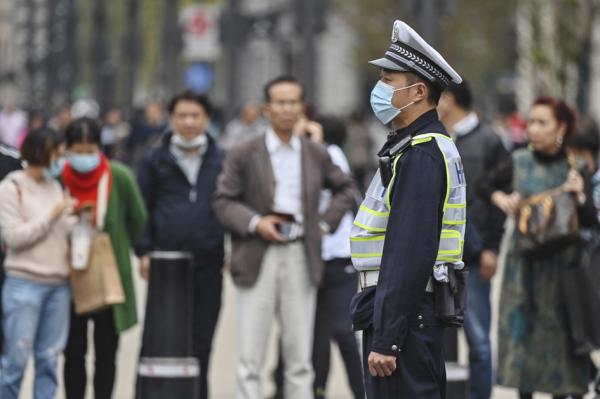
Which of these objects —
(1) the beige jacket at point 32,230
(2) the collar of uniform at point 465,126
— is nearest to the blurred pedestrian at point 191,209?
(1) the beige jacket at point 32,230

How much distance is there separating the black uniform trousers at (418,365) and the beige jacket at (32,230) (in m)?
3.02

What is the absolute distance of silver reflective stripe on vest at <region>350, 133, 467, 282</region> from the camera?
6.88 metres

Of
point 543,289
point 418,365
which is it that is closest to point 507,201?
point 543,289

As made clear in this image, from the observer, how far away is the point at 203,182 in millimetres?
10672

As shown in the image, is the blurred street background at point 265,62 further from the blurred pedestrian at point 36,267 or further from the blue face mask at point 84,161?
the blurred pedestrian at point 36,267

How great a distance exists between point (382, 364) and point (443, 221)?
1.94 feet

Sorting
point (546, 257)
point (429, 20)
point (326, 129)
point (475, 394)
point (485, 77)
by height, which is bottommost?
point (475, 394)

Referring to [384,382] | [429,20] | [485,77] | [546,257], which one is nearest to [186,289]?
[546,257]

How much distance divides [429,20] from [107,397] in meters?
5.75

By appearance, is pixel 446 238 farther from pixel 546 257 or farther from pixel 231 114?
pixel 231 114

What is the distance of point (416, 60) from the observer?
22.7ft

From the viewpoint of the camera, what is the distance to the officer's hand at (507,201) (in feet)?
32.7

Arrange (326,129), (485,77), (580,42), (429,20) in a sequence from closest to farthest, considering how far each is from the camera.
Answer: (326,129), (429,20), (580,42), (485,77)

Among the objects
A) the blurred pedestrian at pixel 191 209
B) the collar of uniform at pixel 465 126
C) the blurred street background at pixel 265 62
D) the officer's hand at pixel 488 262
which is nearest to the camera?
the officer's hand at pixel 488 262
